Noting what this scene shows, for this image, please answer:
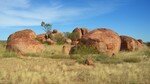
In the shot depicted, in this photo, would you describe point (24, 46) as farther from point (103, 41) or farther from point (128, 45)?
point (128, 45)

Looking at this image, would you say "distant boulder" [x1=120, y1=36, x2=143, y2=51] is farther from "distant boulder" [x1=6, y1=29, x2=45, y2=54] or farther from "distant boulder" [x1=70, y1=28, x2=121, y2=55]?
"distant boulder" [x1=6, y1=29, x2=45, y2=54]

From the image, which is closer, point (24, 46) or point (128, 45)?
point (24, 46)

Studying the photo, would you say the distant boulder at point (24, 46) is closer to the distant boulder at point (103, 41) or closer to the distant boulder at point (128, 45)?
the distant boulder at point (103, 41)

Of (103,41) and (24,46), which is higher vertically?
(103,41)

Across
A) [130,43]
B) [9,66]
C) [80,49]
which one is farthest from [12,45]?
[130,43]

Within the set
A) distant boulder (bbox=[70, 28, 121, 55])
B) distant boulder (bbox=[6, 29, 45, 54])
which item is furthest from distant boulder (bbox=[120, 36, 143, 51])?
distant boulder (bbox=[6, 29, 45, 54])

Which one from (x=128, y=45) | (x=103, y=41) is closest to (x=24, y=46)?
(x=103, y=41)

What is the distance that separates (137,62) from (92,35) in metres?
10.7

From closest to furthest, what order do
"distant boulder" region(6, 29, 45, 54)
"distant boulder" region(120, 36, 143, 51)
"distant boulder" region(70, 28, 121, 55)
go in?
"distant boulder" region(6, 29, 45, 54) < "distant boulder" region(70, 28, 121, 55) < "distant boulder" region(120, 36, 143, 51)

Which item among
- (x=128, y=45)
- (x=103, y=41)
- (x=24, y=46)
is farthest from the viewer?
(x=128, y=45)

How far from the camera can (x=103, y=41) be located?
3381 cm

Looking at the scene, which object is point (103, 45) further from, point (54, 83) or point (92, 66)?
point (54, 83)

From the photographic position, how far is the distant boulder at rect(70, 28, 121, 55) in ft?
110

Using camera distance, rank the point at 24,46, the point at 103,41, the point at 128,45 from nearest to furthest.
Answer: the point at 24,46
the point at 103,41
the point at 128,45
